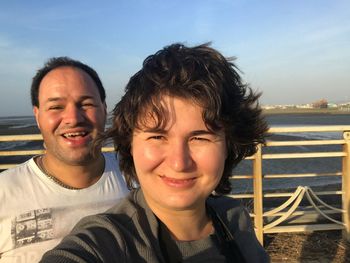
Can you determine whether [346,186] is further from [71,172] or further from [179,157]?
[179,157]

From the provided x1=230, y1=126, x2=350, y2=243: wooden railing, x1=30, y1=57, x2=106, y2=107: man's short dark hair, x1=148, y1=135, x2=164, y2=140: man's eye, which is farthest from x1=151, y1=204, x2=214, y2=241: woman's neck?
x1=230, y1=126, x2=350, y2=243: wooden railing

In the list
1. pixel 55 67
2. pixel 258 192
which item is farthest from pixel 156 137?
pixel 258 192

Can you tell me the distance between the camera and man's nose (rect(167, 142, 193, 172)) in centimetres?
142

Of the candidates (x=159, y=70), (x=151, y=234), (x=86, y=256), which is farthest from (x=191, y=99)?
(x=86, y=256)

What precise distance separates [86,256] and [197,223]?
593mm

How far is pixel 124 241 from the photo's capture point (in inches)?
52.2

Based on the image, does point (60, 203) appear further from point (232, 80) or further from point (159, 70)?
point (232, 80)

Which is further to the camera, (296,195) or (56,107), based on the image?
(296,195)

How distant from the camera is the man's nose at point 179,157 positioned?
4.66 ft

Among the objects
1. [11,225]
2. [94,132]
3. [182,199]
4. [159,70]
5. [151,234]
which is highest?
[159,70]

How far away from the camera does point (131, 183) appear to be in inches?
80.2

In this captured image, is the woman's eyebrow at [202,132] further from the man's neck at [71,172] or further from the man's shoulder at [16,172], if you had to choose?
the man's shoulder at [16,172]

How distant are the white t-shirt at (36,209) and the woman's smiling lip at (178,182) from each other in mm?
933

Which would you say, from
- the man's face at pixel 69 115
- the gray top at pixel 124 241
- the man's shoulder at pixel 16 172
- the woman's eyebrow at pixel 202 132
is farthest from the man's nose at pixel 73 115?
the woman's eyebrow at pixel 202 132
